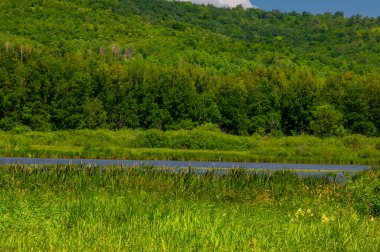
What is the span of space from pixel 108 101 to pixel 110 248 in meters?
90.3

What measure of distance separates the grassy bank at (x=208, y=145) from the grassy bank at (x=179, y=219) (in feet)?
140

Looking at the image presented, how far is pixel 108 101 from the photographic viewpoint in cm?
10325

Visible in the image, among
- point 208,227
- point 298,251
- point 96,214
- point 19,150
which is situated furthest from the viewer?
point 19,150

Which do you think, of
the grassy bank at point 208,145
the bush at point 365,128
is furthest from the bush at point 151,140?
the bush at point 365,128

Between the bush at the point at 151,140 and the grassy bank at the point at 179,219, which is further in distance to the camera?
the bush at the point at 151,140

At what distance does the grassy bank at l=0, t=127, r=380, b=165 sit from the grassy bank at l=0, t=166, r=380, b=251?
1682 inches

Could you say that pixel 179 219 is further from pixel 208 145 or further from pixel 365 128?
pixel 365 128

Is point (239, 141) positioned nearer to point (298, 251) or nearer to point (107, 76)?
point (107, 76)

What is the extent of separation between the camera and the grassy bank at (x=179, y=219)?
15201 millimetres

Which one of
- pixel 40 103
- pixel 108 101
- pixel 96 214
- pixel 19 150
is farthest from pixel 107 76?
pixel 96 214

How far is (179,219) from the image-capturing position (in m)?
18.5

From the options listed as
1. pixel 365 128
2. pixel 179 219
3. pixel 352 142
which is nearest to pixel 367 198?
pixel 179 219

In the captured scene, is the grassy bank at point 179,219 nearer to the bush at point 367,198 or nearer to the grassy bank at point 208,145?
the bush at point 367,198

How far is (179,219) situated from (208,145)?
7012 cm
